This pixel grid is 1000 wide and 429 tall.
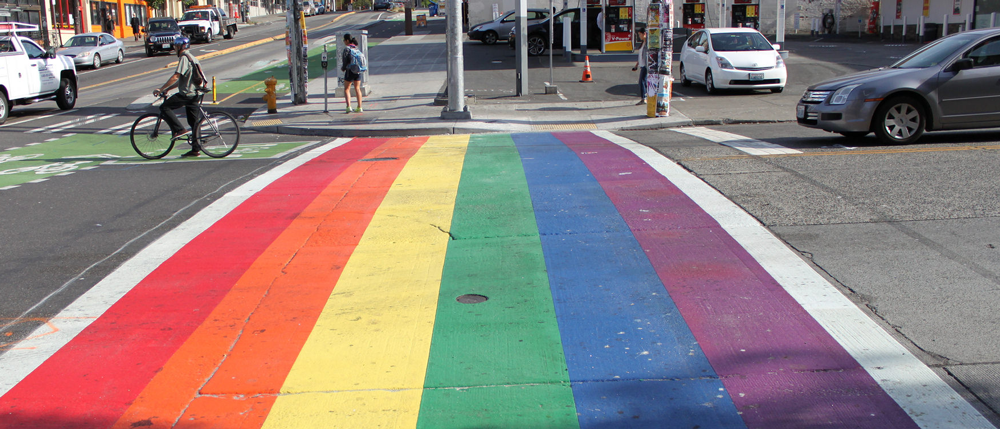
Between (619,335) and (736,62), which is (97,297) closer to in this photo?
(619,335)

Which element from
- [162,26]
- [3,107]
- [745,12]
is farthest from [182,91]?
[162,26]

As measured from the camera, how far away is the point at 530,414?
365 centimetres

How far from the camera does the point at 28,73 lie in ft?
61.0

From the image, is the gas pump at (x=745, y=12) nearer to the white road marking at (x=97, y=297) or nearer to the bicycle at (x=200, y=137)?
the bicycle at (x=200, y=137)

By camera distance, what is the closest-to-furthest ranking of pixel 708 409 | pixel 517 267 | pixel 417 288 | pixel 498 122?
1. pixel 708 409
2. pixel 417 288
3. pixel 517 267
4. pixel 498 122

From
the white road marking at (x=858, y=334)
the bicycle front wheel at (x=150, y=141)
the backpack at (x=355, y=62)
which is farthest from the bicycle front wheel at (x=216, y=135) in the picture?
the white road marking at (x=858, y=334)

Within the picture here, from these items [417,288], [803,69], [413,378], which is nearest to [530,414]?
[413,378]

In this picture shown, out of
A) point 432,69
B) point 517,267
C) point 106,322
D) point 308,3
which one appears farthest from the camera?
point 308,3

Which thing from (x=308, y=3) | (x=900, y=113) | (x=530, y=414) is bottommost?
(x=530, y=414)

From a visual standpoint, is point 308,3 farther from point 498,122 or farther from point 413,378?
point 413,378

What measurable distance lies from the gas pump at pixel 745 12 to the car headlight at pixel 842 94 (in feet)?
76.8

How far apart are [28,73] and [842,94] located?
18.0 metres

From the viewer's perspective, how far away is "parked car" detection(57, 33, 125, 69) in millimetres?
33031

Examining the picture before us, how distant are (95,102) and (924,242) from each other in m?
22.4
